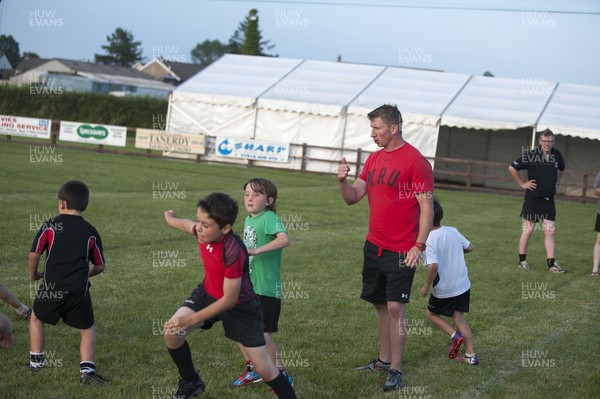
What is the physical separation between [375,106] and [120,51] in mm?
108469

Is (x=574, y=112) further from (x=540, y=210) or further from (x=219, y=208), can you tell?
(x=219, y=208)

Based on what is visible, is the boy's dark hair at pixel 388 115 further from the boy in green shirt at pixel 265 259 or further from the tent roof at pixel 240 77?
the tent roof at pixel 240 77

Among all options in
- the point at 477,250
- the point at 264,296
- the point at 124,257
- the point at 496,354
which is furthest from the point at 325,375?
the point at 477,250

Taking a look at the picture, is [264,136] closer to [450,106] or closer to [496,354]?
[450,106]

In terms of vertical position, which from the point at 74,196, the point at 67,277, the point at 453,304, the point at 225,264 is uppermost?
the point at 74,196

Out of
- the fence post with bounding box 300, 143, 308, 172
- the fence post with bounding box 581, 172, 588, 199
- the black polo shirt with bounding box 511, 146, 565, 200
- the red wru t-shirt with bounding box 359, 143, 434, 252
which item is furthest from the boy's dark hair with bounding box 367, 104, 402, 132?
the fence post with bounding box 581, 172, 588, 199

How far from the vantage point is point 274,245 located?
18.4ft

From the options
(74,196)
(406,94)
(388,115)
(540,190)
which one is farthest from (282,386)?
(406,94)

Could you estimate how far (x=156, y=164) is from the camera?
28688mm

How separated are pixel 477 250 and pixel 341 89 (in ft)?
66.1

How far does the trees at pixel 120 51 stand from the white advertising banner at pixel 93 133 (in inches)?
4035

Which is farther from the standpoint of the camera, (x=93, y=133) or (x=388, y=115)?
(x=93, y=133)

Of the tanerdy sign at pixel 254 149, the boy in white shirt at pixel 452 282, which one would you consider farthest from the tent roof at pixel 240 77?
the boy in white shirt at pixel 452 282

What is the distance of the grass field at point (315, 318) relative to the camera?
6035mm
